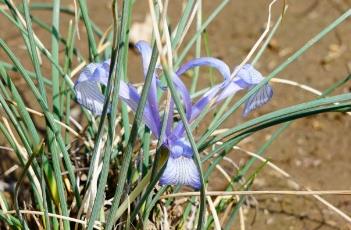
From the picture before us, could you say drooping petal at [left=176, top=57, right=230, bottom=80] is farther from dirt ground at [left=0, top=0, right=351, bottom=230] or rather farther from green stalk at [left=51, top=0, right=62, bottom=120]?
dirt ground at [left=0, top=0, right=351, bottom=230]

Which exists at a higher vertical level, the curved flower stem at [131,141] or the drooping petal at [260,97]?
the drooping petal at [260,97]

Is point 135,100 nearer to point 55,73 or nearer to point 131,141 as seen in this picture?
point 131,141

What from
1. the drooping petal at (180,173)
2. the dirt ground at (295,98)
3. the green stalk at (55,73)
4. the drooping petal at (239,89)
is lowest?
the drooping petal at (180,173)

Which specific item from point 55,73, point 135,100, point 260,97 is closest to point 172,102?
point 135,100

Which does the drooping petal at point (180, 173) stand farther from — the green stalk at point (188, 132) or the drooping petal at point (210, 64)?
the drooping petal at point (210, 64)

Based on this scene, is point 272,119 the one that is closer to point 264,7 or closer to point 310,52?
point 310,52

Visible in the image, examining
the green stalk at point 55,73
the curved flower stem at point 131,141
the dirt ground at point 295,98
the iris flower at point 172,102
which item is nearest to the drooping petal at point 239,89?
the iris flower at point 172,102

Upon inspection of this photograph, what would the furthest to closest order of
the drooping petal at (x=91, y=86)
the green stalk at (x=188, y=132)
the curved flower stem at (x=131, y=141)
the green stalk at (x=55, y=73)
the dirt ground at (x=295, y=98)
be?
the dirt ground at (x=295, y=98)
the green stalk at (x=55, y=73)
the drooping petal at (x=91, y=86)
the curved flower stem at (x=131, y=141)
the green stalk at (x=188, y=132)

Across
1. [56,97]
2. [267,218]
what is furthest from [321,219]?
[56,97]

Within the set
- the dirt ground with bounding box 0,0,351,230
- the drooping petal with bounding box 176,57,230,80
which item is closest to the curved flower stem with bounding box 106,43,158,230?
the drooping petal with bounding box 176,57,230,80
